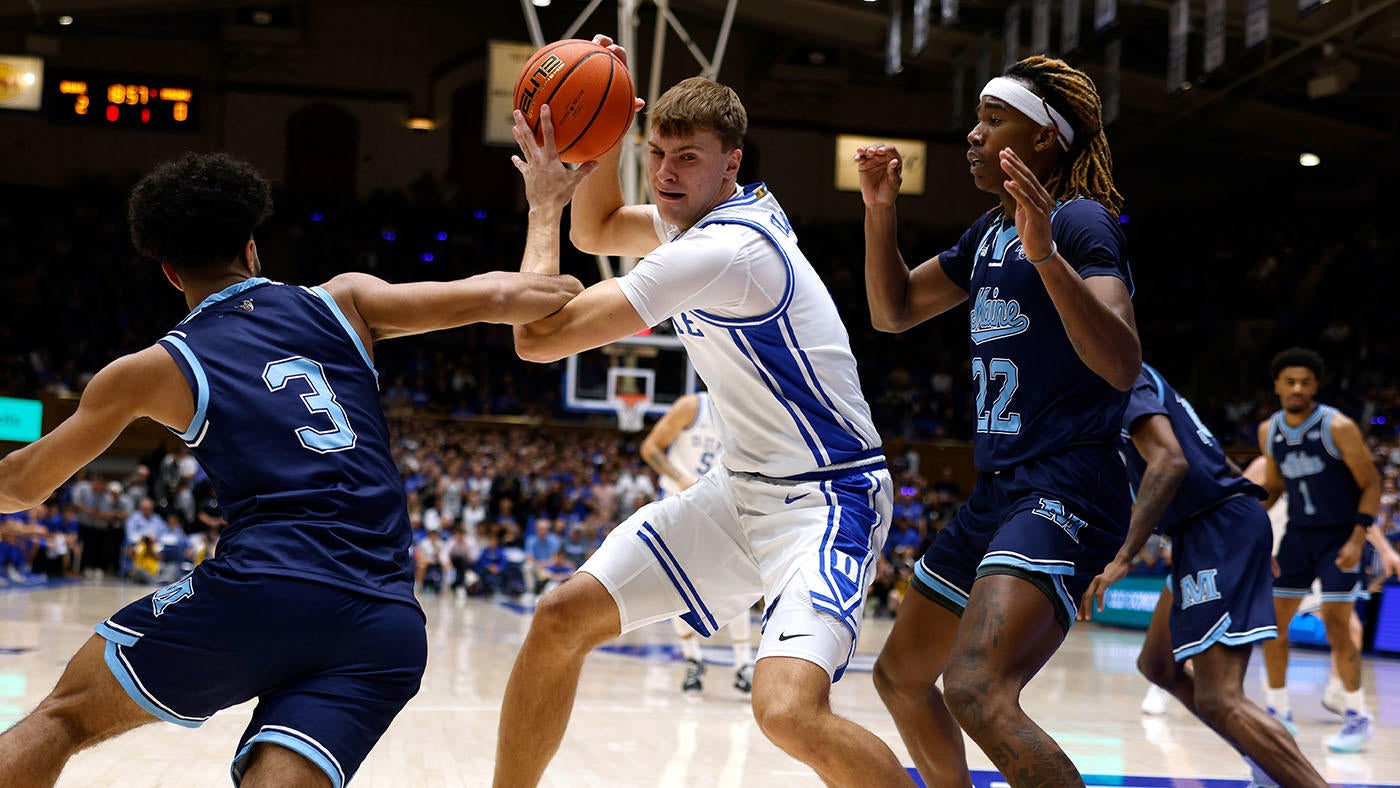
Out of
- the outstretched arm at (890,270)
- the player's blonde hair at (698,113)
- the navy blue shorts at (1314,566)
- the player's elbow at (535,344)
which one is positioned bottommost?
the navy blue shorts at (1314,566)

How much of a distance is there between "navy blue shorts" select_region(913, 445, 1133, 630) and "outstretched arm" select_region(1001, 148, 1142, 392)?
0.94 ft

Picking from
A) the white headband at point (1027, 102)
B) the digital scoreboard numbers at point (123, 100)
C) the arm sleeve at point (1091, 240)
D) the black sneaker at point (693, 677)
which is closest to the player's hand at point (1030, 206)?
the arm sleeve at point (1091, 240)

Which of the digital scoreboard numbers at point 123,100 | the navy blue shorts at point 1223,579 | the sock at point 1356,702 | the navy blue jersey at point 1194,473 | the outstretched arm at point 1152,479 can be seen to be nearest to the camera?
the outstretched arm at point 1152,479

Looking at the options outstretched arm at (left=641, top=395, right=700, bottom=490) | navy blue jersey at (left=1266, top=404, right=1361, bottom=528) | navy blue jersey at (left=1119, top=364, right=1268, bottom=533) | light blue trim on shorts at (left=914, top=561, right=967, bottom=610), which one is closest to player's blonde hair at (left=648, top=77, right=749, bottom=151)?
light blue trim on shorts at (left=914, top=561, right=967, bottom=610)

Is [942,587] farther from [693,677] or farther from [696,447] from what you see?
[696,447]

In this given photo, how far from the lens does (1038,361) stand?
3.23 meters

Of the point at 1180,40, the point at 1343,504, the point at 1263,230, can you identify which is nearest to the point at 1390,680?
the point at 1343,504

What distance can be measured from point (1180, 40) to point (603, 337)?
41.4 ft

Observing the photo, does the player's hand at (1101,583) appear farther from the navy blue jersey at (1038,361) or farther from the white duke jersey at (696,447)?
the white duke jersey at (696,447)

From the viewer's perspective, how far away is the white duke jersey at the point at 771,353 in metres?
3.35

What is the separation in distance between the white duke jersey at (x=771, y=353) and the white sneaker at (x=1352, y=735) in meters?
4.21

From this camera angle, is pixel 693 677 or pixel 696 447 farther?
pixel 696 447

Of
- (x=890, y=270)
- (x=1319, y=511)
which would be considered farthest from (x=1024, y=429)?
Answer: (x=1319, y=511)

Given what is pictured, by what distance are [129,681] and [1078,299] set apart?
6.80ft
